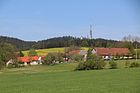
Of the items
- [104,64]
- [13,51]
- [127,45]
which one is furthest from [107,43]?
[104,64]

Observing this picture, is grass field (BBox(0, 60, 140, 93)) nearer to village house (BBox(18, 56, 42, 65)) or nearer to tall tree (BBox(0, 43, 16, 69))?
tall tree (BBox(0, 43, 16, 69))

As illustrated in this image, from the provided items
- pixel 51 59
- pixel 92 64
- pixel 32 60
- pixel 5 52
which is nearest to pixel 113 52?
pixel 32 60

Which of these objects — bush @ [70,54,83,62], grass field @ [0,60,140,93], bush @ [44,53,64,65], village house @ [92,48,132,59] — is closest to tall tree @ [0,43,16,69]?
bush @ [44,53,64,65]

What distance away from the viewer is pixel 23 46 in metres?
154

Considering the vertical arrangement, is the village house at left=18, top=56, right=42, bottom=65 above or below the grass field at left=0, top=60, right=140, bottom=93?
above

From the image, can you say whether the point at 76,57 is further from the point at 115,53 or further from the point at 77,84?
the point at 77,84

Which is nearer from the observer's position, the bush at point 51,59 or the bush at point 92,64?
the bush at point 92,64

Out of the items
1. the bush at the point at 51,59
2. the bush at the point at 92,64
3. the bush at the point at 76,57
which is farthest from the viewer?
the bush at the point at 76,57

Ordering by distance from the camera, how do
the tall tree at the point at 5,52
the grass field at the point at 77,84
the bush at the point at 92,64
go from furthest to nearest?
the tall tree at the point at 5,52
the bush at the point at 92,64
the grass field at the point at 77,84

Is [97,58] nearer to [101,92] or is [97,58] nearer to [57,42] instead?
[101,92]

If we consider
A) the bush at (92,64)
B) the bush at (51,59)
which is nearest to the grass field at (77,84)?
the bush at (92,64)

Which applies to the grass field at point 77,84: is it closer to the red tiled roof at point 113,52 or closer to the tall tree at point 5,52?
the tall tree at point 5,52

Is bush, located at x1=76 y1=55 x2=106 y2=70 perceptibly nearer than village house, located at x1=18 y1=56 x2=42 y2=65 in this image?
Yes

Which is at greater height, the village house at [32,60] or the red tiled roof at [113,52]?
the red tiled roof at [113,52]
